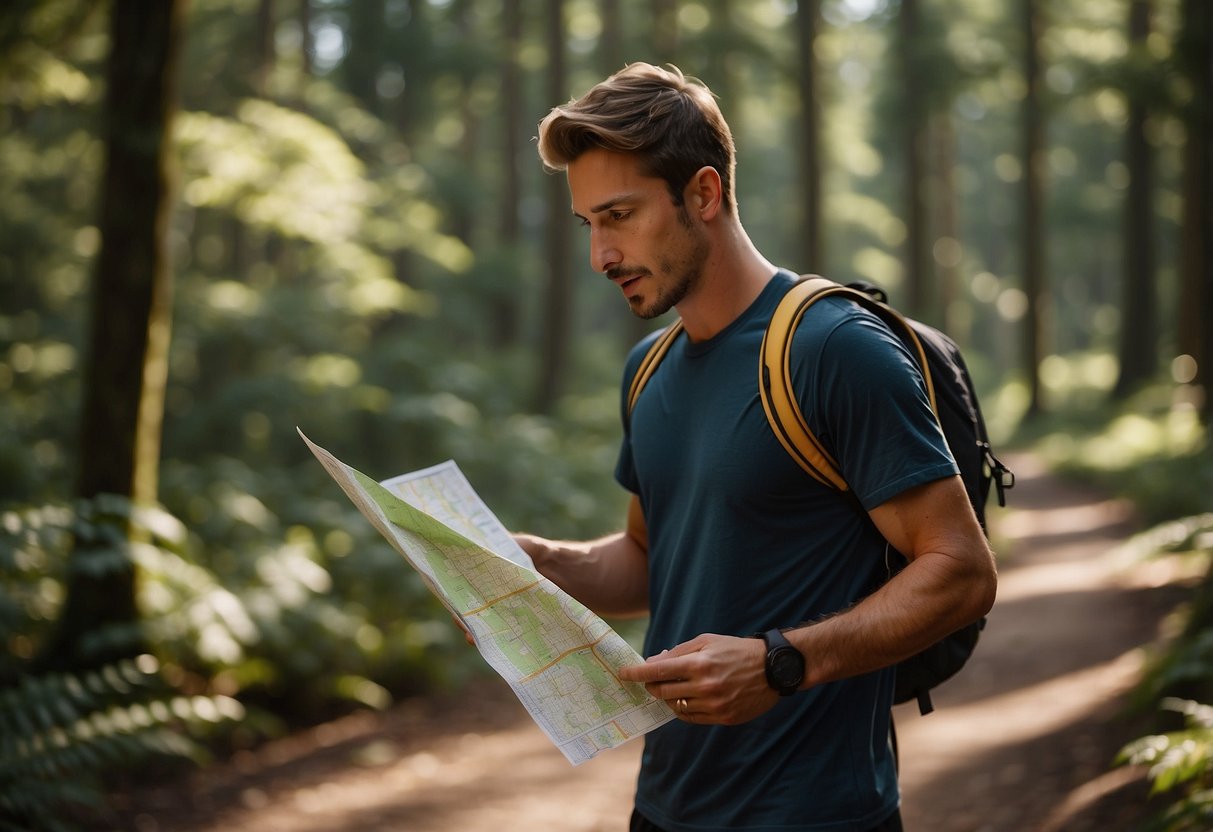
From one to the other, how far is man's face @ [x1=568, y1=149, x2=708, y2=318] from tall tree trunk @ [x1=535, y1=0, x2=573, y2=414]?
55.1ft

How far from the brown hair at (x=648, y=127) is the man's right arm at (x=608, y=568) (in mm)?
930

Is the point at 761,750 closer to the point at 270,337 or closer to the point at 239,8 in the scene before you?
the point at 270,337

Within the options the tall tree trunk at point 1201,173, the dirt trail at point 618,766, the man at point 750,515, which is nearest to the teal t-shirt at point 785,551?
the man at point 750,515

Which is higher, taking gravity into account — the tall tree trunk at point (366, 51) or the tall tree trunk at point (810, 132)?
the tall tree trunk at point (366, 51)

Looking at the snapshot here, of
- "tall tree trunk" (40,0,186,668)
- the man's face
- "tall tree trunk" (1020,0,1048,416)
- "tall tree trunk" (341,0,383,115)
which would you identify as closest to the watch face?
the man's face

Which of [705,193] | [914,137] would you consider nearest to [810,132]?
[914,137]

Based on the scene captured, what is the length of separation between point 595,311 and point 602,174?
5681 cm

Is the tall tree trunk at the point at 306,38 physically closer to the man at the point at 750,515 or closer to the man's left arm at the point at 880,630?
the man at the point at 750,515

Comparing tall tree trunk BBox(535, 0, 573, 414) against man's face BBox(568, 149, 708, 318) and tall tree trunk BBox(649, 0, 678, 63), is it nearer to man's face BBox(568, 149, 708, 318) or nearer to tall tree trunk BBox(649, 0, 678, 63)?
tall tree trunk BBox(649, 0, 678, 63)

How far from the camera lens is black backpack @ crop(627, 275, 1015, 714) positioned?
84.5 inches

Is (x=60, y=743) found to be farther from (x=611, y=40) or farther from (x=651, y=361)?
(x=611, y=40)

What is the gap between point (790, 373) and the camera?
2145 millimetres

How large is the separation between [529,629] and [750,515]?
51 cm

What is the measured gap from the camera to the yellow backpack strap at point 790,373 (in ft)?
7.01
